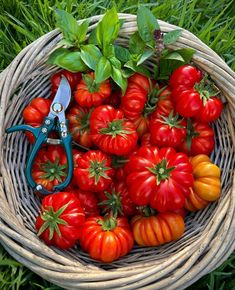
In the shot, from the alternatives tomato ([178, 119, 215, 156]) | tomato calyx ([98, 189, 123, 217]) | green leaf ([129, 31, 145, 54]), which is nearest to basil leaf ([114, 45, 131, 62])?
green leaf ([129, 31, 145, 54])

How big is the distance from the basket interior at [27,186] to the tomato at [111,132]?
213 millimetres

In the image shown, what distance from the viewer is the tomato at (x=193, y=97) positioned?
4.66 ft

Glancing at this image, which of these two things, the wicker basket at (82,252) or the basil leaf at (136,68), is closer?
the wicker basket at (82,252)

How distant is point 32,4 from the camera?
6.06 feet

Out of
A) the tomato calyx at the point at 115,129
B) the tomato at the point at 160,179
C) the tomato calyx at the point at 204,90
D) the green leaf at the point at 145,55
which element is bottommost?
the tomato at the point at 160,179

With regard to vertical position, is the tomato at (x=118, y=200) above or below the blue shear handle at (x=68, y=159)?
below

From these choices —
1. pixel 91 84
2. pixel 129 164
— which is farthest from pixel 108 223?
pixel 91 84

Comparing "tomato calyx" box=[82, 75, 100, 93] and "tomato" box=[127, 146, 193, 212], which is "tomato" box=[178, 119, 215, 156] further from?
"tomato calyx" box=[82, 75, 100, 93]

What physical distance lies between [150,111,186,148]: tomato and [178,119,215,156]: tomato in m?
0.05

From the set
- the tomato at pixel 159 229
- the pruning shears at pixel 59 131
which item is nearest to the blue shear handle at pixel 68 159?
the pruning shears at pixel 59 131

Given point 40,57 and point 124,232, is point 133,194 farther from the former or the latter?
point 40,57

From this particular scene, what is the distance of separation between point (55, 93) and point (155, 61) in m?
0.29

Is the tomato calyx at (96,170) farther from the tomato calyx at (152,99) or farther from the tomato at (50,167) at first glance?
the tomato calyx at (152,99)

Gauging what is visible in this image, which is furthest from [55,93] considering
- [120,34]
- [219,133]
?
[219,133]
